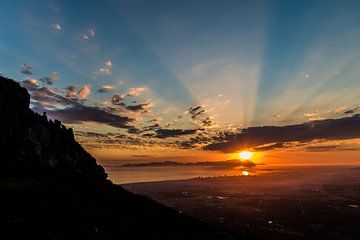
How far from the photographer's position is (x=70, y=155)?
12188 centimetres

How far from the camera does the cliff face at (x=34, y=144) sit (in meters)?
86.9

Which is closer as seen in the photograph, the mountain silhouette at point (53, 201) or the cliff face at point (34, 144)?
the mountain silhouette at point (53, 201)

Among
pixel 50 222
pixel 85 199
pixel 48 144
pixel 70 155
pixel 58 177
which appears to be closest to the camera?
pixel 50 222

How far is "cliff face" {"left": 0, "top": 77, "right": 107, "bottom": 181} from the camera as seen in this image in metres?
86.9

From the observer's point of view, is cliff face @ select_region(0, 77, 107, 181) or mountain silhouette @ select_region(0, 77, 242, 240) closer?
mountain silhouette @ select_region(0, 77, 242, 240)

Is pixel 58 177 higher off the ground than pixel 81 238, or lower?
higher

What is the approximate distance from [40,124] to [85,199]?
6803cm

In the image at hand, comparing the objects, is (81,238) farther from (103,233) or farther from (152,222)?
(152,222)

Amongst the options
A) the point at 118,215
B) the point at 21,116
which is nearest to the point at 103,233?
the point at 118,215

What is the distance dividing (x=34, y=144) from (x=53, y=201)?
61.0 metres

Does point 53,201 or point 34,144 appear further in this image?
point 34,144

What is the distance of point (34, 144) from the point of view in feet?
340

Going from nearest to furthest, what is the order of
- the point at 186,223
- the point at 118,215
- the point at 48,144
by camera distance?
the point at 118,215 → the point at 186,223 → the point at 48,144

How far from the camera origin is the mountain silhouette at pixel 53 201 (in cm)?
3866
